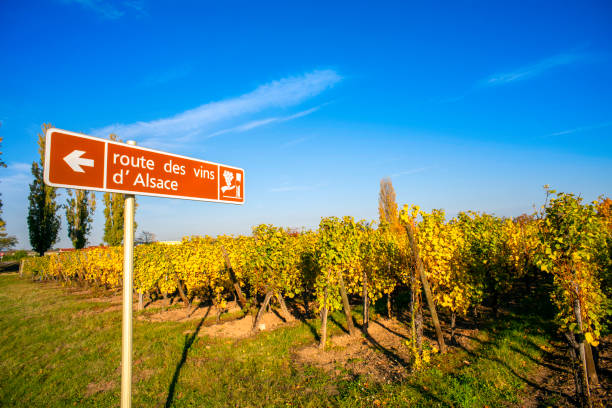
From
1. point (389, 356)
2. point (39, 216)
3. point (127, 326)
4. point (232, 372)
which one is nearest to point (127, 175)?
point (127, 326)

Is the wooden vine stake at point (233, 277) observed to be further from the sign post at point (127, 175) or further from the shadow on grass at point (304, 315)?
the sign post at point (127, 175)

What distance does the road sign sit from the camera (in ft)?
6.94

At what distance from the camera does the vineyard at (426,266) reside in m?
5.24

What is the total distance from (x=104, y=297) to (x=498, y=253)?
22.8 meters

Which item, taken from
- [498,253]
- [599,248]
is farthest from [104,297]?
[599,248]

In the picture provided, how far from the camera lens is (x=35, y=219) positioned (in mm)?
36906

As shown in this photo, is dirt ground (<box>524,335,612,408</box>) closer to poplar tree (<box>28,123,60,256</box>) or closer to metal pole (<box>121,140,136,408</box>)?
metal pole (<box>121,140,136,408</box>)

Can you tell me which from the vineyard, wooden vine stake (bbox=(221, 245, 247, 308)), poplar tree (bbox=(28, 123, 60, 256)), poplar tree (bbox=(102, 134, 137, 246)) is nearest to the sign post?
the vineyard

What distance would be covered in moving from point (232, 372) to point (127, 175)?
20.3 ft

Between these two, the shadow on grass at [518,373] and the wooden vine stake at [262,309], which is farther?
the wooden vine stake at [262,309]

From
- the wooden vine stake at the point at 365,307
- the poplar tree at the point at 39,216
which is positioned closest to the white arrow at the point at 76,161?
the wooden vine stake at the point at 365,307

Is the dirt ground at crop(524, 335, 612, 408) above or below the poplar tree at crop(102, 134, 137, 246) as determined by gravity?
below

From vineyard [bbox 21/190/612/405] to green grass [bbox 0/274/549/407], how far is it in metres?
0.91

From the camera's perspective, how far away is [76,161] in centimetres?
218
